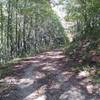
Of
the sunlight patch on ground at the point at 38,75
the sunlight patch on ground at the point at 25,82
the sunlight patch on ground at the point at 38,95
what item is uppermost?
the sunlight patch on ground at the point at 38,75

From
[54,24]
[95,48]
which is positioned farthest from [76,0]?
[54,24]

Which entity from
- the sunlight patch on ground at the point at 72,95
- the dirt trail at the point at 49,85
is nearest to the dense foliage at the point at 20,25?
the dirt trail at the point at 49,85

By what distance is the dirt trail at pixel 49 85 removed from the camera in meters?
8.30

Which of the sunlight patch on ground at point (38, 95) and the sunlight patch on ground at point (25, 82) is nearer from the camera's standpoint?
the sunlight patch on ground at point (38, 95)

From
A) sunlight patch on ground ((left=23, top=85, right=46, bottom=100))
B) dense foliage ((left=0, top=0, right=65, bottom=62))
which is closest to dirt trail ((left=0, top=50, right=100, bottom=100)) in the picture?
sunlight patch on ground ((left=23, top=85, right=46, bottom=100))

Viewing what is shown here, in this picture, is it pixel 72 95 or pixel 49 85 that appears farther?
pixel 49 85

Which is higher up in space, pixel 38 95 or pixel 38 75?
pixel 38 75

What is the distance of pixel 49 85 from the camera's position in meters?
9.38

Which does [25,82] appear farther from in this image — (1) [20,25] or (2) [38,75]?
(1) [20,25]

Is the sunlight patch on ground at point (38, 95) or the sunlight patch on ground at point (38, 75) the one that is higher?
the sunlight patch on ground at point (38, 75)

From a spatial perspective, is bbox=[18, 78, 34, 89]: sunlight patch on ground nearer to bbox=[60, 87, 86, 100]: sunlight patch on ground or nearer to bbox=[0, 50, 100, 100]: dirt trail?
bbox=[0, 50, 100, 100]: dirt trail

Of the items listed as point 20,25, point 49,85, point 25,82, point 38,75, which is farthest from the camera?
point 20,25

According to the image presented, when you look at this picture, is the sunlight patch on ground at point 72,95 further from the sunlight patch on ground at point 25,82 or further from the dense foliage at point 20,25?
the dense foliage at point 20,25

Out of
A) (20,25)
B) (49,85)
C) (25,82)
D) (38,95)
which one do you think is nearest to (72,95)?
(38,95)
